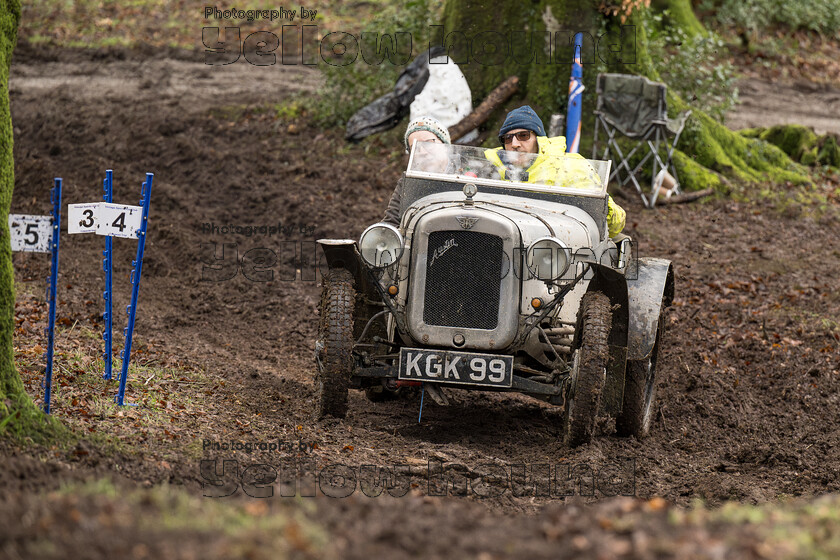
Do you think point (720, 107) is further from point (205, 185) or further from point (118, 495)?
point (118, 495)

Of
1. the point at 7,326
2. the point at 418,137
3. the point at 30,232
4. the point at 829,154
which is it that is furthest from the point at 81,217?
the point at 829,154

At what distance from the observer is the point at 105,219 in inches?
221

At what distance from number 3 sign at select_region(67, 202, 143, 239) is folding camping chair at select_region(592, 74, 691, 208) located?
7.45 metres

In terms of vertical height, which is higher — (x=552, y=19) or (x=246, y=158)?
(x=552, y=19)

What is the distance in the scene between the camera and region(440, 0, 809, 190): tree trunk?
12.1 meters

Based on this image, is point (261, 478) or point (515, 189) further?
point (515, 189)

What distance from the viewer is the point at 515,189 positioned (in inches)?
260

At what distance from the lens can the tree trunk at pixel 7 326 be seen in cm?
454

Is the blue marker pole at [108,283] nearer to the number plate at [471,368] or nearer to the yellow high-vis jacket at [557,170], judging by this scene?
the number plate at [471,368]

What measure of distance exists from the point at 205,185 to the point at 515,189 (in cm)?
670

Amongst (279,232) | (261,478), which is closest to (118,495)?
(261,478)

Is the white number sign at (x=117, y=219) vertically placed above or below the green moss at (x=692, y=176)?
below

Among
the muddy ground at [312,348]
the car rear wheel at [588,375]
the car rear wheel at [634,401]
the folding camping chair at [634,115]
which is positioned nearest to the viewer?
the muddy ground at [312,348]

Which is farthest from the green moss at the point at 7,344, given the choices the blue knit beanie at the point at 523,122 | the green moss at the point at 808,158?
the green moss at the point at 808,158
